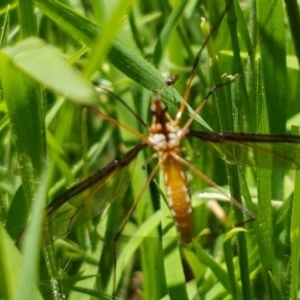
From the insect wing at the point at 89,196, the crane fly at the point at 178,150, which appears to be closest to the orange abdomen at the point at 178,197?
the crane fly at the point at 178,150

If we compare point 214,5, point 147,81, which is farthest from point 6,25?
point 214,5

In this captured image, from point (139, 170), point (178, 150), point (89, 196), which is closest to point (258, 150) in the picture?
point (178, 150)

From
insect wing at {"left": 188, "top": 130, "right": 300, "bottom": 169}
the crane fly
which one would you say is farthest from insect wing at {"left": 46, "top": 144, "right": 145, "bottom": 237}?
insect wing at {"left": 188, "top": 130, "right": 300, "bottom": 169}

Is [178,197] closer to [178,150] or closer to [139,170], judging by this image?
[178,150]

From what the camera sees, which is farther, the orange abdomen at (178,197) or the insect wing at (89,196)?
the orange abdomen at (178,197)

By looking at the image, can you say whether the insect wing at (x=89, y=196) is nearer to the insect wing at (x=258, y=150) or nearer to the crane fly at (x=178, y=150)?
the crane fly at (x=178, y=150)

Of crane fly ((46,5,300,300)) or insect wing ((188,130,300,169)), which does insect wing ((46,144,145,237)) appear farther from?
insect wing ((188,130,300,169))

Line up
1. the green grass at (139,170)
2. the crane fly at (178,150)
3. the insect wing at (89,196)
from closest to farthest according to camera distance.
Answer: the green grass at (139,170)
the insect wing at (89,196)
the crane fly at (178,150)
